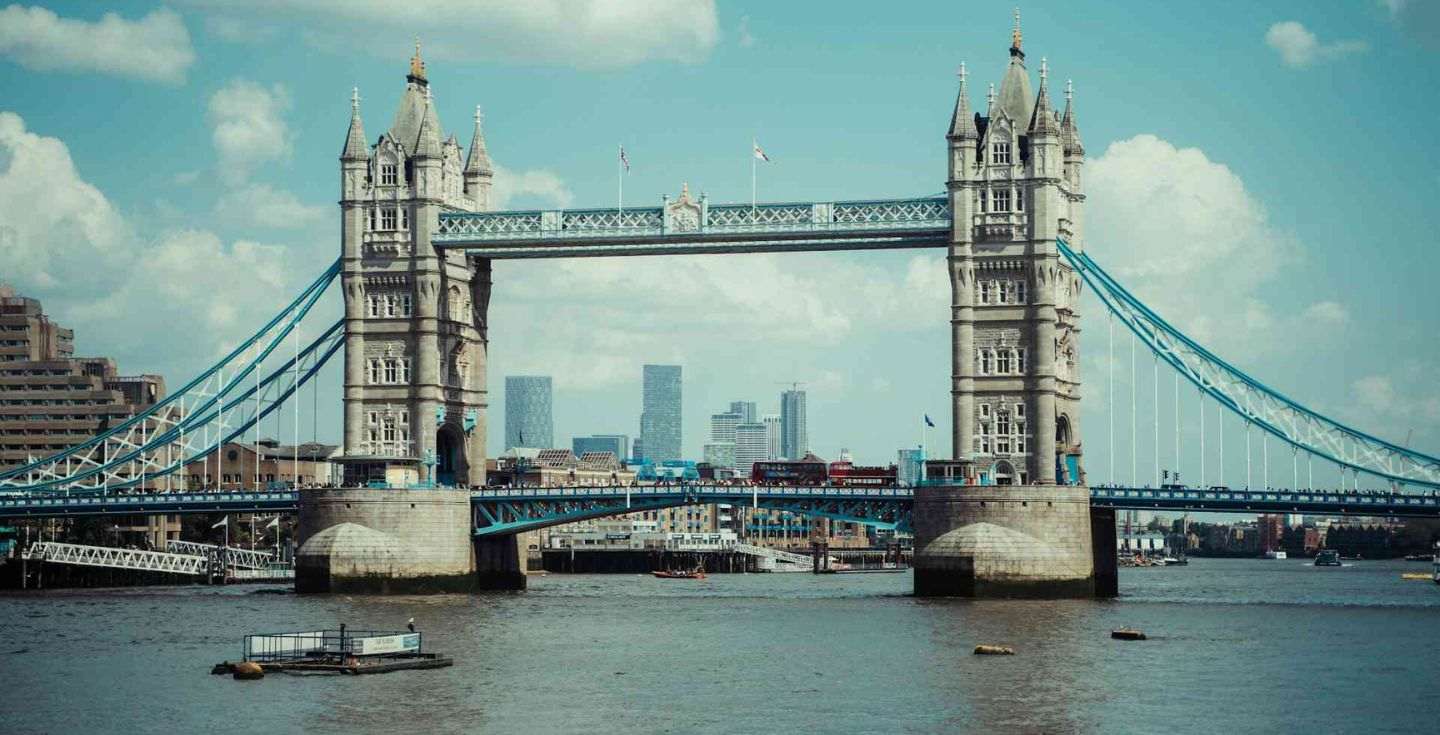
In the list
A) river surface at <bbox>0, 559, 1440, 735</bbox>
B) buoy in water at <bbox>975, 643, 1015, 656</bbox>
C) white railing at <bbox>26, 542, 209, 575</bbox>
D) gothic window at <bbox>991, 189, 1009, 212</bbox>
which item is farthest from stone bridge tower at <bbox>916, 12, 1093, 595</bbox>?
white railing at <bbox>26, 542, 209, 575</bbox>

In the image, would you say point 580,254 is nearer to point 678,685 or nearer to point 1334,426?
point 1334,426

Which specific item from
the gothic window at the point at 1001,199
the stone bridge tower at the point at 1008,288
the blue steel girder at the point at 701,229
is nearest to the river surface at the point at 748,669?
the stone bridge tower at the point at 1008,288

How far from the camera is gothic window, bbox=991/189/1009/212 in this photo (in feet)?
421

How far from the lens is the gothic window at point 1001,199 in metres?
128

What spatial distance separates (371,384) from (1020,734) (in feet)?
268

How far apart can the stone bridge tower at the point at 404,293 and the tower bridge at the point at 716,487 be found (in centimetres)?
14

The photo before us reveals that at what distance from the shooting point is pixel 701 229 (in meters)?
133

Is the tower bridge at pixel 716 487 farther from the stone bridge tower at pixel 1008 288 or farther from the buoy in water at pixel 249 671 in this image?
the buoy in water at pixel 249 671

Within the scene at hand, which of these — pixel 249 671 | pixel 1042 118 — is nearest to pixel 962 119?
pixel 1042 118

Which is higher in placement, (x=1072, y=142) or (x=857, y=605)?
(x=1072, y=142)

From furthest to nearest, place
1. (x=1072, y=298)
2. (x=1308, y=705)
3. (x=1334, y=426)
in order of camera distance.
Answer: (x=1072, y=298)
(x=1334, y=426)
(x=1308, y=705)

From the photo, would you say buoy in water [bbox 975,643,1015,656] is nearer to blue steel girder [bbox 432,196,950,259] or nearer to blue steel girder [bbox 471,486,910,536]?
blue steel girder [bbox 471,486,910,536]

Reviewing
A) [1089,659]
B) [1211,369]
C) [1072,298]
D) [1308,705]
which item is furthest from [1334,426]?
[1308,705]

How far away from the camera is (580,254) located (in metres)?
138
